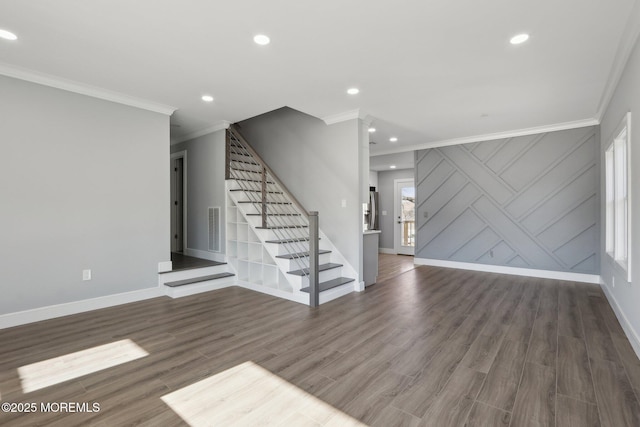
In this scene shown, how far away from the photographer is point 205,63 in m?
3.14

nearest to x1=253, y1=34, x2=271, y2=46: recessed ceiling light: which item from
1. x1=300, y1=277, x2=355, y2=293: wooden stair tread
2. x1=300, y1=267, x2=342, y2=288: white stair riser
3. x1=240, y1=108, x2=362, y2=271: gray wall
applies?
x1=240, y1=108, x2=362, y2=271: gray wall

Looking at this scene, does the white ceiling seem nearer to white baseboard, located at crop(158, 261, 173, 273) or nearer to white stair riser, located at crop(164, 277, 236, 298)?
white baseboard, located at crop(158, 261, 173, 273)

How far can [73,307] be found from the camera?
3613 millimetres

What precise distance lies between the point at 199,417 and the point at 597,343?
3.49 meters

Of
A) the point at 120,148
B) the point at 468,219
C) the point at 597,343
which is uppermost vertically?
the point at 120,148

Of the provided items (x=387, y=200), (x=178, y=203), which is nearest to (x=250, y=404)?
(x=178, y=203)

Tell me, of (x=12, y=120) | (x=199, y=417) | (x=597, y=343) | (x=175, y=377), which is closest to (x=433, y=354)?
(x=597, y=343)

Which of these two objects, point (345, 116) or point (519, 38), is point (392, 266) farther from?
point (519, 38)

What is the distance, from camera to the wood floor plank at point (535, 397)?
1.80 metres

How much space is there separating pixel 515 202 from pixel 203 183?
6.03 meters

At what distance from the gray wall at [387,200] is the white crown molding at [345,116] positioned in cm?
468

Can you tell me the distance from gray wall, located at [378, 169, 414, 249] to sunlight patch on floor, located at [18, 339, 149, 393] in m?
7.58

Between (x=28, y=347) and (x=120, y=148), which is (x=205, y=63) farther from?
(x=28, y=347)

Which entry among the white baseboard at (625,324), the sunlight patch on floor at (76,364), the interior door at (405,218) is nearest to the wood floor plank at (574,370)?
the white baseboard at (625,324)
